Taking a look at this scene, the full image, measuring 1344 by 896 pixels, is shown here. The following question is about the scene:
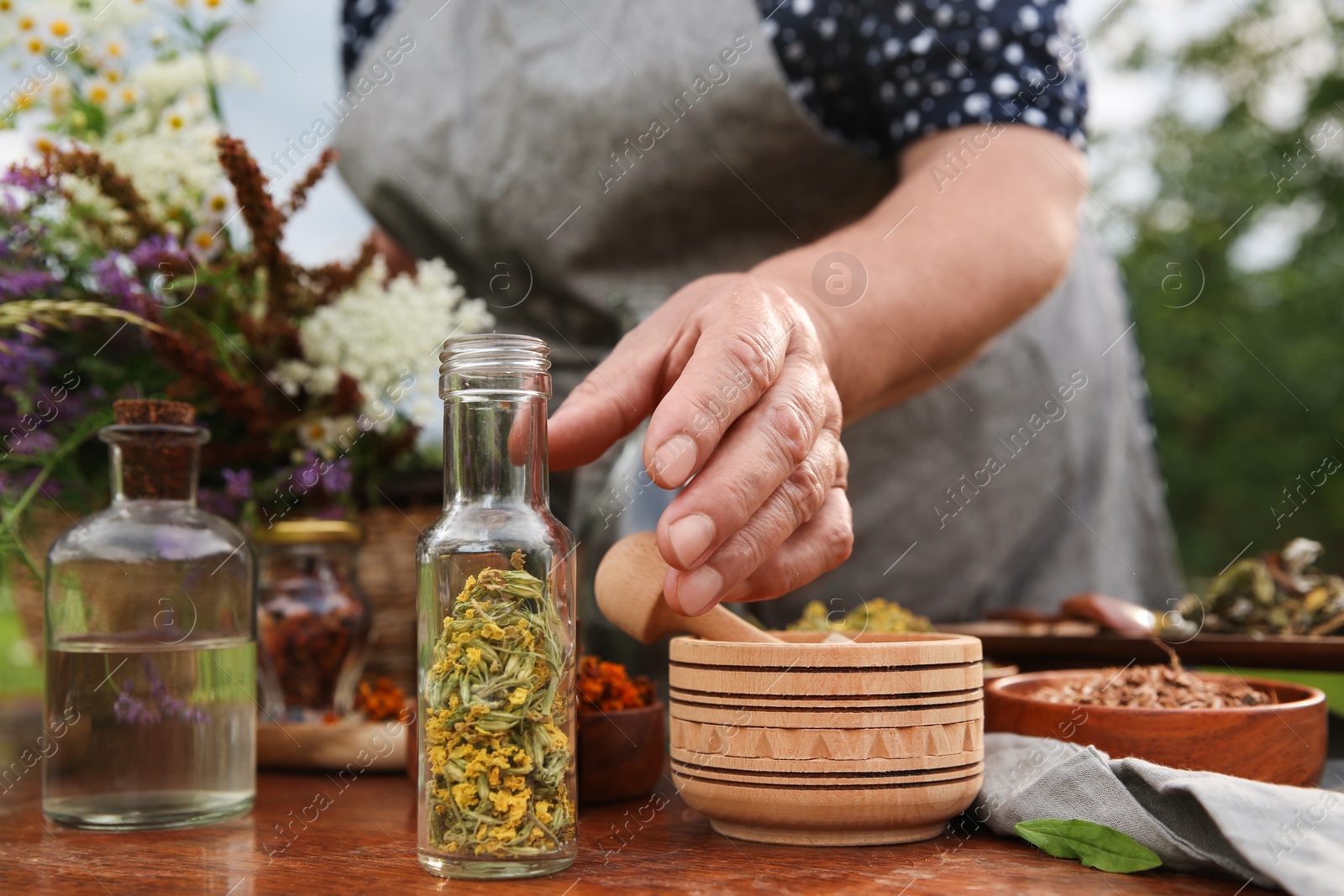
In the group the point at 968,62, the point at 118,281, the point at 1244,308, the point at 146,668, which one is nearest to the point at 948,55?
the point at 968,62

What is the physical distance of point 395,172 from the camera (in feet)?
5.02

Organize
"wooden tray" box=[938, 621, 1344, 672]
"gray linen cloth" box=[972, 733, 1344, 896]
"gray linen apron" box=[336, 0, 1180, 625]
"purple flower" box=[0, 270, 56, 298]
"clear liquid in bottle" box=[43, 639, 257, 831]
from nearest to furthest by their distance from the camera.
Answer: "gray linen cloth" box=[972, 733, 1344, 896] → "clear liquid in bottle" box=[43, 639, 257, 831] → "wooden tray" box=[938, 621, 1344, 672] → "purple flower" box=[0, 270, 56, 298] → "gray linen apron" box=[336, 0, 1180, 625]

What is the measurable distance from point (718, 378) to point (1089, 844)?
1.15 feet

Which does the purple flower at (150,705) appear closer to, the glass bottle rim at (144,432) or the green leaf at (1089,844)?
the glass bottle rim at (144,432)

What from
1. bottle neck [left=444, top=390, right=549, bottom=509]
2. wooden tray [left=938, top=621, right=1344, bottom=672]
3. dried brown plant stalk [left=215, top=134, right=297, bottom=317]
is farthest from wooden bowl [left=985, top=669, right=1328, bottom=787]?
dried brown plant stalk [left=215, top=134, right=297, bottom=317]

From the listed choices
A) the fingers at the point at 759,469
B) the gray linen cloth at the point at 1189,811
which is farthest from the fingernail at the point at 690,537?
the gray linen cloth at the point at 1189,811

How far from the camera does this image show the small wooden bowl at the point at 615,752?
0.78 m

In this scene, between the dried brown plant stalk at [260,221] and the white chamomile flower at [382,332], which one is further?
the white chamomile flower at [382,332]

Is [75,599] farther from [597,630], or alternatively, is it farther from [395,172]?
[395,172]

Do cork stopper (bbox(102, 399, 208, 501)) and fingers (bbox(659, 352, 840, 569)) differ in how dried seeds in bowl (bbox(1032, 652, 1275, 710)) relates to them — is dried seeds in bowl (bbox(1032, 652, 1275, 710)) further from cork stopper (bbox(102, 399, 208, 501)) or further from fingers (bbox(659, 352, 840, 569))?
cork stopper (bbox(102, 399, 208, 501))

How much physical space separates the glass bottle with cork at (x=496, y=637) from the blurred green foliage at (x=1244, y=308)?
7.44 metres

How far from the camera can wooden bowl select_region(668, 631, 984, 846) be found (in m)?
0.62

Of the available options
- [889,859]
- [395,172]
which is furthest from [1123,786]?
[395,172]

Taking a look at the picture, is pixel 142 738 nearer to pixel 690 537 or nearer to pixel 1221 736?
Answer: pixel 690 537
